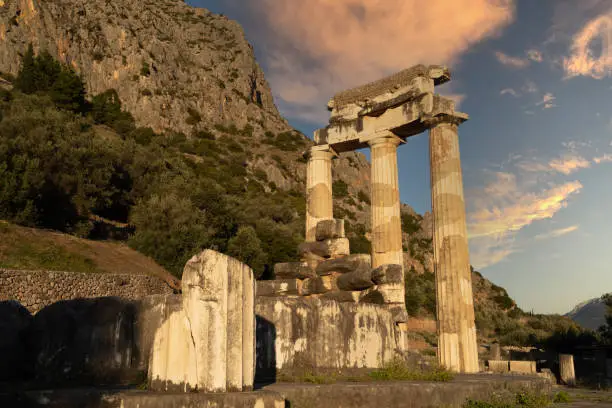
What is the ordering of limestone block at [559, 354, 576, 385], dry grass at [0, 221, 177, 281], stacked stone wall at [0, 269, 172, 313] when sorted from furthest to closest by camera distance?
dry grass at [0, 221, 177, 281]
stacked stone wall at [0, 269, 172, 313]
limestone block at [559, 354, 576, 385]

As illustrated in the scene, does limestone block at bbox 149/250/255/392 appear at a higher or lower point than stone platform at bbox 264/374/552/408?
higher

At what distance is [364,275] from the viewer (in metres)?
11.0

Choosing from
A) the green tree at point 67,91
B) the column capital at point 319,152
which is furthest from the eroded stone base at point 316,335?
the green tree at point 67,91

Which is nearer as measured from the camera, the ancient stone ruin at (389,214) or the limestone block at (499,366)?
the ancient stone ruin at (389,214)

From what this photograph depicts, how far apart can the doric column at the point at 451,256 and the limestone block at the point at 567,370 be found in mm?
8166

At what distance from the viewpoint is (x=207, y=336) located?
455 centimetres

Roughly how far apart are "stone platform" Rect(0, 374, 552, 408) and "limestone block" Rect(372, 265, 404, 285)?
316 cm

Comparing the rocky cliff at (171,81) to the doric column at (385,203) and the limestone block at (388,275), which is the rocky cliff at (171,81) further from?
the limestone block at (388,275)

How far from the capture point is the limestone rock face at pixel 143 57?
71500 mm

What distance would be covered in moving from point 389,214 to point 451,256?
8.51ft

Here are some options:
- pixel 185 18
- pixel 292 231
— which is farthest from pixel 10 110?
pixel 185 18

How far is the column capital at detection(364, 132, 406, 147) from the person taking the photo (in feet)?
53.5

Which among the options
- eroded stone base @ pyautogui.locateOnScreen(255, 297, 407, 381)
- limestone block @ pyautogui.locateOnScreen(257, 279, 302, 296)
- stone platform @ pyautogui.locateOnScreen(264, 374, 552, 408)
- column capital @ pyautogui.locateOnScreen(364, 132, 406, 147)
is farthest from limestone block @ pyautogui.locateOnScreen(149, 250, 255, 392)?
column capital @ pyautogui.locateOnScreen(364, 132, 406, 147)

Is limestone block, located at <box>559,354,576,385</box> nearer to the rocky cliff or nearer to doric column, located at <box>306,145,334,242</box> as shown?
doric column, located at <box>306,145,334,242</box>
